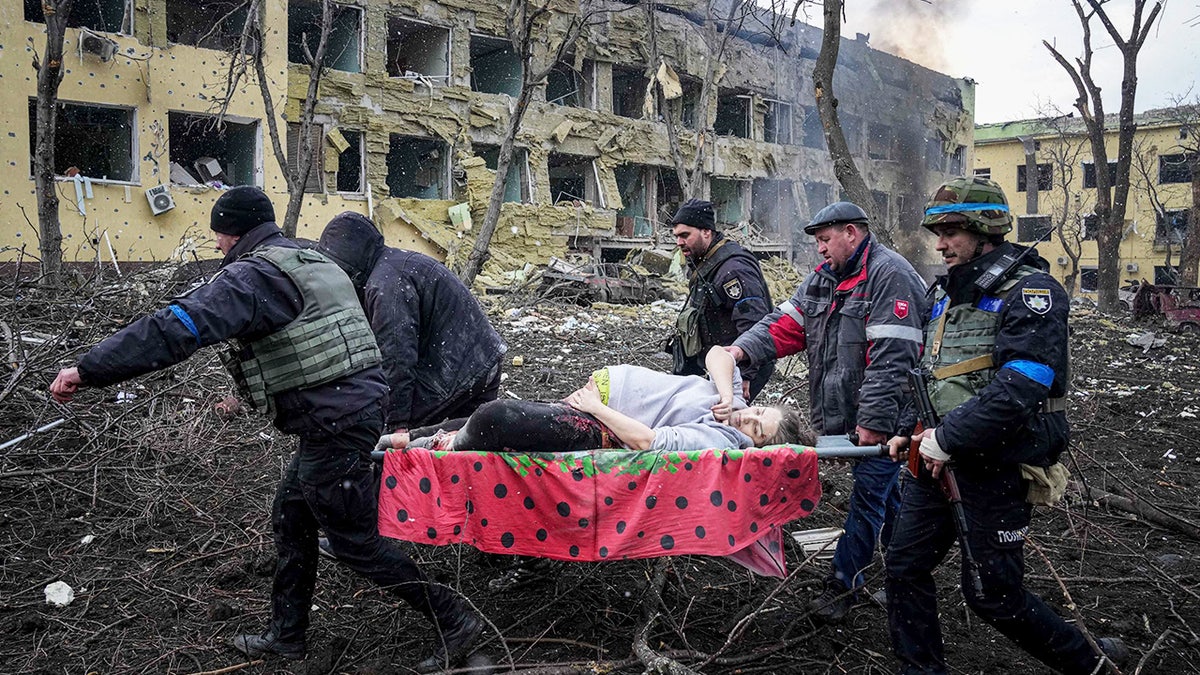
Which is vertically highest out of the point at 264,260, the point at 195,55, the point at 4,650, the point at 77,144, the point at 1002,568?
the point at 195,55

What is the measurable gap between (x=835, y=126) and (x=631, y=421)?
589cm

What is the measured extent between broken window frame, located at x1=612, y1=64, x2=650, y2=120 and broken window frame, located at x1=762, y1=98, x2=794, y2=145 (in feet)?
19.8

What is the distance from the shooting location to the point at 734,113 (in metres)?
31.4

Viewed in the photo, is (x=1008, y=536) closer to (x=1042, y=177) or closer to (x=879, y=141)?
(x=879, y=141)

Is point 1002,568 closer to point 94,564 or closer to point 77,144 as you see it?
point 94,564

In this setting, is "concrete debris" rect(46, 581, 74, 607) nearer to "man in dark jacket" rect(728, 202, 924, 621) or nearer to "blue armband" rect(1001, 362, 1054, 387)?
"man in dark jacket" rect(728, 202, 924, 621)

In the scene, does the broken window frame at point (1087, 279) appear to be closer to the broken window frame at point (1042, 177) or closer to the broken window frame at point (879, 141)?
the broken window frame at point (1042, 177)

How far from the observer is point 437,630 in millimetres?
3295

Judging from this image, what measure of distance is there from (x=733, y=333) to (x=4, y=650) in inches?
142

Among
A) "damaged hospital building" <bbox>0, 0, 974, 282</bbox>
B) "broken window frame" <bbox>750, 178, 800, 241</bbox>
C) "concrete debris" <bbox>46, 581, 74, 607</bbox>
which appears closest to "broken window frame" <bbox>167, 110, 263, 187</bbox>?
"damaged hospital building" <bbox>0, 0, 974, 282</bbox>

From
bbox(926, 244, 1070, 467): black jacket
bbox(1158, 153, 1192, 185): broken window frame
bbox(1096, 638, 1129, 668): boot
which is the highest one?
bbox(1158, 153, 1192, 185): broken window frame

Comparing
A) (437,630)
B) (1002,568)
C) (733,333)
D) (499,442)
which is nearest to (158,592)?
(437,630)

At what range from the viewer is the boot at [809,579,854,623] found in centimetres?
357

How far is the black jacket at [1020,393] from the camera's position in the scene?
2625mm
